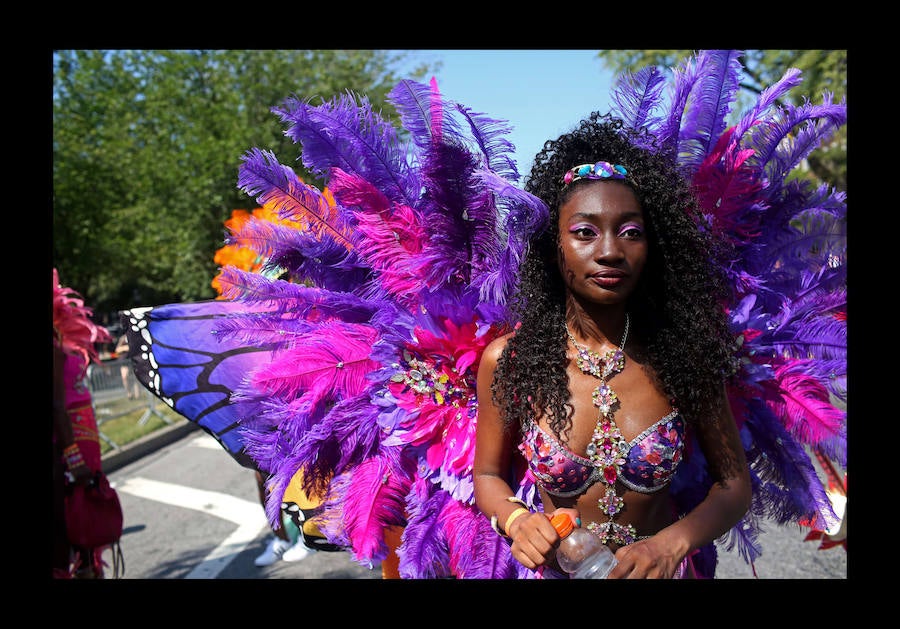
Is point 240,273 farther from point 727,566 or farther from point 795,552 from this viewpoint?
point 795,552

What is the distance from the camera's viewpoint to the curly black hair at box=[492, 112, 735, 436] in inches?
70.1

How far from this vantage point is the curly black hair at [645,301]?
178 cm

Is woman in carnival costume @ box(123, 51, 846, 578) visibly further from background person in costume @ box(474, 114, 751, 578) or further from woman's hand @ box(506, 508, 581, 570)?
woman's hand @ box(506, 508, 581, 570)

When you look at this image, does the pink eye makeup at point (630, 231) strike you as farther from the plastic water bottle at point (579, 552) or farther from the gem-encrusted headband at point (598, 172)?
the plastic water bottle at point (579, 552)

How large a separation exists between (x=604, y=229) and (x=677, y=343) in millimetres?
383

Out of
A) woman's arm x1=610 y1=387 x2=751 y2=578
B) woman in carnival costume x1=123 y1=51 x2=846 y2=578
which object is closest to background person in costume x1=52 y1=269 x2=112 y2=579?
woman in carnival costume x1=123 y1=51 x2=846 y2=578

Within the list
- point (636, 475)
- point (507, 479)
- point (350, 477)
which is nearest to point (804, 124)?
point (636, 475)

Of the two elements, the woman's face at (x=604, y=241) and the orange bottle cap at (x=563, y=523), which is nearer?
the orange bottle cap at (x=563, y=523)

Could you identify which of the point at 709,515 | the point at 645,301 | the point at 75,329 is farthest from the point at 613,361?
the point at 75,329

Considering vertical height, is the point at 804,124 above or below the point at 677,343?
above

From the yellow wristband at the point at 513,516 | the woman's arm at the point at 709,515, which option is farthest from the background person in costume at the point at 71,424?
the woman's arm at the point at 709,515

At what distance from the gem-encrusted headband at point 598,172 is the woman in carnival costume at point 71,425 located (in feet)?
8.55

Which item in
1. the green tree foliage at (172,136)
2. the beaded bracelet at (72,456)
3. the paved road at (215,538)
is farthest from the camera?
the green tree foliage at (172,136)

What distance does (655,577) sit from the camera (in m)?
1.55
